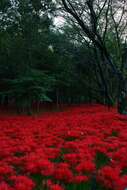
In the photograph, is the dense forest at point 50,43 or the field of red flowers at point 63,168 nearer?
the field of red flowers at point 63,168

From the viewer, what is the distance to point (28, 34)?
17.5m

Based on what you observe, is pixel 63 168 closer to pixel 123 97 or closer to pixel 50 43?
pixel 123 97

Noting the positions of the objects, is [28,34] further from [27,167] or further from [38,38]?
[27,167]

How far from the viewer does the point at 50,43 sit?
25078 millimetres

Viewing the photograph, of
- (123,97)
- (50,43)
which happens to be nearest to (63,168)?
(123,97)

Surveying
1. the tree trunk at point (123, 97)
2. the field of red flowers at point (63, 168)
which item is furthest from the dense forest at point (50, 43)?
the field of red flowers at point (63, 168)

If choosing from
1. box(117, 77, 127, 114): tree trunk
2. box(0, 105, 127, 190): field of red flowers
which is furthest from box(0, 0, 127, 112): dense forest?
box(0, 105, 127, 190): field of red flowers

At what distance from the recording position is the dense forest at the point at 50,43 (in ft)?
47.2

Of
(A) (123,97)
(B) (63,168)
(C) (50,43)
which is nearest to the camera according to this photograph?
(B) (63,168)

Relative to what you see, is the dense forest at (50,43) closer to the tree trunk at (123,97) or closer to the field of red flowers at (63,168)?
the tree trunk at (123,97)

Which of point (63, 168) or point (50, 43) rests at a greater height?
point (50, 43)

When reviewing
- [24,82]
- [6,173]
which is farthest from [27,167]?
[24,82]

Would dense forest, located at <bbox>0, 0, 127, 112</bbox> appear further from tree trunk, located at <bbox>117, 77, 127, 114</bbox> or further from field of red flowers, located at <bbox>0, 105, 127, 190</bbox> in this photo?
field of red flowers, located at <bbox>0, 105, 127, 190</bbox>

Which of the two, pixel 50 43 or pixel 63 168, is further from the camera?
pixel 50 43
